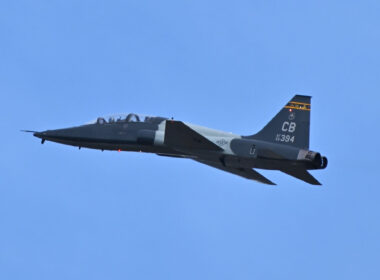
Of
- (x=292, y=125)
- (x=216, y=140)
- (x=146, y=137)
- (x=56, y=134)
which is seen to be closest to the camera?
(x=292, y=125)

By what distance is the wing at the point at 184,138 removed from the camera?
140ft

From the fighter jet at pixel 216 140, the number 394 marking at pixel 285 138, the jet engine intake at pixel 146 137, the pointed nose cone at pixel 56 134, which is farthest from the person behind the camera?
the pointed nose cone at pixel 56 134

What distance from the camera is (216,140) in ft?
144

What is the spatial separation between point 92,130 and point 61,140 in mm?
1671

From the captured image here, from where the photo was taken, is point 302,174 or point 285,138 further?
point 302,174

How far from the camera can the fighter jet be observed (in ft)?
138

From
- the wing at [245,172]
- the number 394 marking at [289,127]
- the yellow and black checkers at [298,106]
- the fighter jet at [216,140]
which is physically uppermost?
the yellow and black checkers at [298,106]

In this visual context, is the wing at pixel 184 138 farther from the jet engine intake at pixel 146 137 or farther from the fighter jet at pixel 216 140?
the jet engine intake at pixel 146 137

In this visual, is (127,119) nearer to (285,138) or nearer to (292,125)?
(285,138)

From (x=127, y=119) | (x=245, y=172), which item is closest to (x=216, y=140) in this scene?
(x=245, y=172)

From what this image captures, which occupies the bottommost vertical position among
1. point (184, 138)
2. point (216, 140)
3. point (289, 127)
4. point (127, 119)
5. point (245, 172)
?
point (245, 172)

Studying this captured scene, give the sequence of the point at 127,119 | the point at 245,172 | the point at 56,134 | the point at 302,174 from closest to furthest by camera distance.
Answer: the point at 302,174, the point at 127,119, the point at 56,134, the point at 245,172

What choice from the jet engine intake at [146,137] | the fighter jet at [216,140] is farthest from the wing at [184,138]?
the jet engine intake at [146,137]

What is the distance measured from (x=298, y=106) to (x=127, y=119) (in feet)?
27.9
